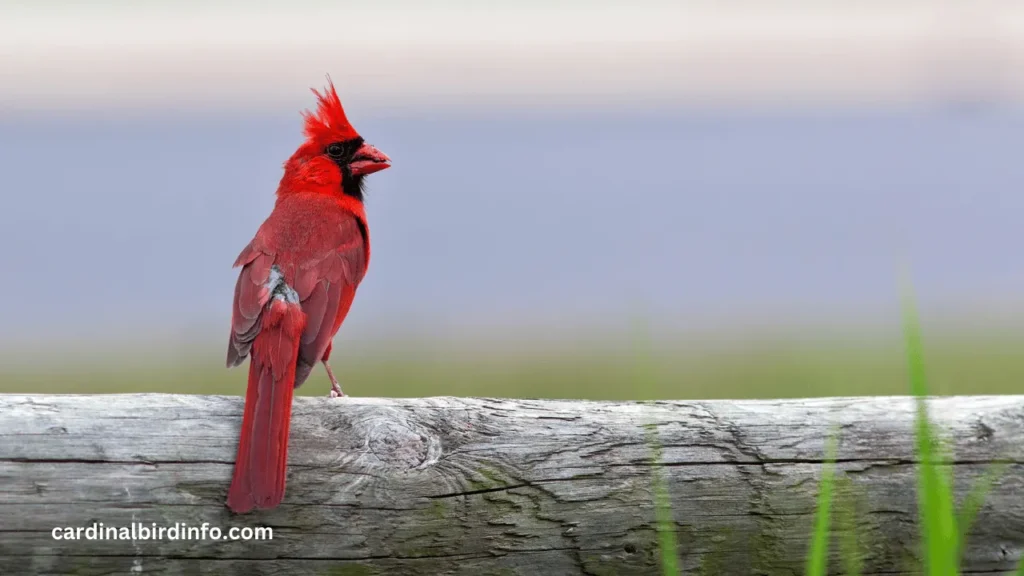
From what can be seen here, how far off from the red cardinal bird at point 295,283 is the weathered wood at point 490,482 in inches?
2.5

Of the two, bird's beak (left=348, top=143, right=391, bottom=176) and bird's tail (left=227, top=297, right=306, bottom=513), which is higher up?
bird's beak (left=348, top=143, right=391, bottom=176)

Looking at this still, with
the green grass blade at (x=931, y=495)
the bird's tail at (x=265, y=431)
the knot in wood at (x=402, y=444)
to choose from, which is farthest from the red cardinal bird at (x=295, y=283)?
the green grass blade at (x=931, y=495)

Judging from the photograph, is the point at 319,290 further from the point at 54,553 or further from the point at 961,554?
the point at 961,554

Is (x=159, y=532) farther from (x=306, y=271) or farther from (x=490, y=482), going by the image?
(x=306, y=271)

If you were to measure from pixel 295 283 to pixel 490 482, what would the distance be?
0.99 meters

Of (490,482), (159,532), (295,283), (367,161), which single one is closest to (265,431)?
(159,532)

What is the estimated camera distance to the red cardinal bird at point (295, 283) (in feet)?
7.36

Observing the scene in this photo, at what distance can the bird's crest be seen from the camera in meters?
3.57

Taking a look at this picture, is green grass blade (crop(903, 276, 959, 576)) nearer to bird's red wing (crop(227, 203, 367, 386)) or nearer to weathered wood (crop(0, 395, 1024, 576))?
weathered wood (crop(0, 395, 1024, 576))

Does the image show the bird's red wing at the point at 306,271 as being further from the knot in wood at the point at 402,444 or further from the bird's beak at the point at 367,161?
the knot in wood at the point at 402,444

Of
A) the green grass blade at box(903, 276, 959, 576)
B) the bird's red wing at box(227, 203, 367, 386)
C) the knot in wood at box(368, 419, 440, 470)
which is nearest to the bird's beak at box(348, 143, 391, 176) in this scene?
the bird's red wing at box(227, 203, 367, 386)

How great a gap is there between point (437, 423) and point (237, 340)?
728mm

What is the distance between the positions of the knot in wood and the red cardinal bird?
18cm

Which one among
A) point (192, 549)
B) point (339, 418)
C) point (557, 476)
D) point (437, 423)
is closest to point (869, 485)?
point (557, 476)
